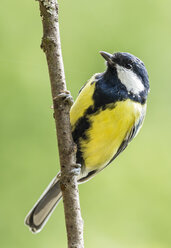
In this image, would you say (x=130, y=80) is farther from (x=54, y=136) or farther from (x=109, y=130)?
(x=54, y=136)

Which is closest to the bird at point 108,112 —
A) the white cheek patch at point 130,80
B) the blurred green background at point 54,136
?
the white cheek patch at point 130,80

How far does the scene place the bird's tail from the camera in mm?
2828

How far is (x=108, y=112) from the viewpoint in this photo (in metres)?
2.53

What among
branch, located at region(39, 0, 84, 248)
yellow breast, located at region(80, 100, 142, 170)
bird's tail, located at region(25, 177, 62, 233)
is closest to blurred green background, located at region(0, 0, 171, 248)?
bird's tail, located at region(25, 177, 62, 233)

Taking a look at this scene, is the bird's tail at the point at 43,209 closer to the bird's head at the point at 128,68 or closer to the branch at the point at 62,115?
the bird's head at the point at 128,68

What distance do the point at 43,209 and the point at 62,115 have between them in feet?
4.14

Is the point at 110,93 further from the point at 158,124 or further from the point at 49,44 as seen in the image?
the point at 158,124

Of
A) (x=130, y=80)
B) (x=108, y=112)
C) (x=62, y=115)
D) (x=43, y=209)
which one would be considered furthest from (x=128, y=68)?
(x=43, y=209)

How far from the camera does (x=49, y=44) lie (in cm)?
180

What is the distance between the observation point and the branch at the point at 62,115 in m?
1.80

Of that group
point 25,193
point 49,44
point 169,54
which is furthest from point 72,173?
point 169,54

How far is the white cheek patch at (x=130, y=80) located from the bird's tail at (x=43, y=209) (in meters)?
0.81

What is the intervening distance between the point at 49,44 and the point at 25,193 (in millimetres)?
1928

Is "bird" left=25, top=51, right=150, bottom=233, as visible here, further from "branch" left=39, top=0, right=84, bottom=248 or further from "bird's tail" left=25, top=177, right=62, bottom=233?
"branch" left=39, top=0, right=84, bottom=248
